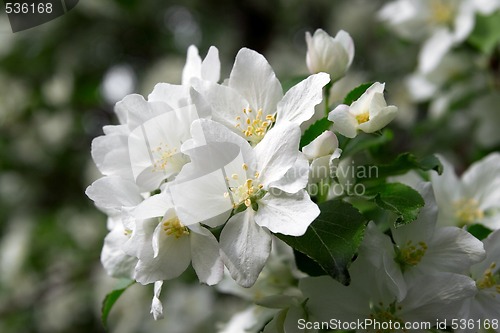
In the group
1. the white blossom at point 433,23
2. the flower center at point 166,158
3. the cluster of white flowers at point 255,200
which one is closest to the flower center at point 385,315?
the cluster of white flowers at point 255,200

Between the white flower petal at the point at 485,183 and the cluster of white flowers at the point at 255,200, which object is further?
the white flower petal at the point at 485,183

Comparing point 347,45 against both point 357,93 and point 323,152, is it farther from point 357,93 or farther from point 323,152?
point 323,152

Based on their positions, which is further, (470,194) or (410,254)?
(470,194)

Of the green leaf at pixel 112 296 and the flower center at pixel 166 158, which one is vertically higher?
the flower center at pixel 166 158

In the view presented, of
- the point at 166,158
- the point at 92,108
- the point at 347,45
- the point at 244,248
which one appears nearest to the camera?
the point at 244,248

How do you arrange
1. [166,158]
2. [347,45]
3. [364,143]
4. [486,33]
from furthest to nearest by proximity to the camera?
[486,33]
[364,143]
[347,45]
[166,158]

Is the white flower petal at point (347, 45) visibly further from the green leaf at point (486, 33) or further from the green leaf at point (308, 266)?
the green leaf at point (486, 33)

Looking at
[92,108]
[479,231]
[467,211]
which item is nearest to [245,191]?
[479,231]

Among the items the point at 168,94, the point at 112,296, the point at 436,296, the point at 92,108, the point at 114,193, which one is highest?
the point at 168,94
